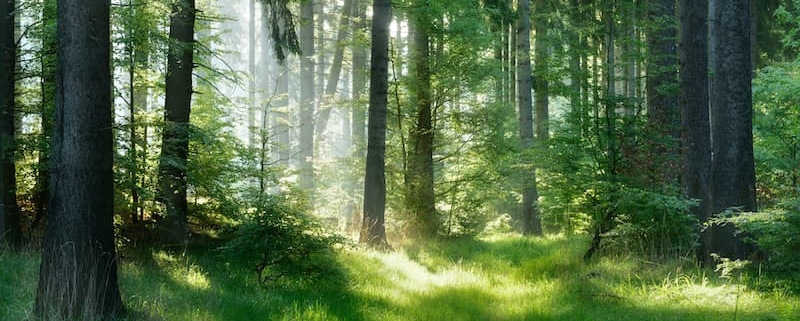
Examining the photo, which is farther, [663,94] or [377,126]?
[663,94]

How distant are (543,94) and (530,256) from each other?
7942 mm

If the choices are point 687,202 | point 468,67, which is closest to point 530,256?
point 687,202

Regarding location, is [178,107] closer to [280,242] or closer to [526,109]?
[280,242]

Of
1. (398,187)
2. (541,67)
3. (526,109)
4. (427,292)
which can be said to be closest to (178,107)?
(427,292)

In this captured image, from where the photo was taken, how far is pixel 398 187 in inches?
614

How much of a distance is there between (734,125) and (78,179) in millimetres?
8409

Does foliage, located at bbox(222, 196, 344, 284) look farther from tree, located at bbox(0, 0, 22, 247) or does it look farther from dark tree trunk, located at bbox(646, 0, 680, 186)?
dark tree trunk, located at bbox(646, 0, 680, 186)

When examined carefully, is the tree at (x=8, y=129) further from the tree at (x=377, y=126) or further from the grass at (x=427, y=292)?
the tree at (x=377, y=126)

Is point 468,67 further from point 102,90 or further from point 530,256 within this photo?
point 102,90

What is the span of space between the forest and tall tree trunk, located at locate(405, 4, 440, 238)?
46 millimetres

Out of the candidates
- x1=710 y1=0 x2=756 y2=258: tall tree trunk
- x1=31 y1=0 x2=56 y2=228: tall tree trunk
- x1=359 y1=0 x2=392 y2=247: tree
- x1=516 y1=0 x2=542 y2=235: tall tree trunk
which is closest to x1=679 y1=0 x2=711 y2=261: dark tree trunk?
x1=710 y1=0 x2=756 y2=258: tall tree trunk

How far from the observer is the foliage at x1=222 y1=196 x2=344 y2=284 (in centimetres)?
823

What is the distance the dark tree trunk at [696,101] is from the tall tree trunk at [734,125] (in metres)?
0.94

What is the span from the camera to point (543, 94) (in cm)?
1948
